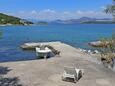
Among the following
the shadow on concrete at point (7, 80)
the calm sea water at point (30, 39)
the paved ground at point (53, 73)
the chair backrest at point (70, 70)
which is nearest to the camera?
the shadow on concrete at point (7, 80)

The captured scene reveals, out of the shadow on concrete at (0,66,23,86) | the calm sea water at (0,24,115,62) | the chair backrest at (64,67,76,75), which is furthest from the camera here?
the calm sea water at (0,24,115,62)

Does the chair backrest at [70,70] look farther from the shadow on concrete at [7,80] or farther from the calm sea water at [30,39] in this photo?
the calm sea water at [30,39]

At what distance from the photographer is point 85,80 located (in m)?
14.7

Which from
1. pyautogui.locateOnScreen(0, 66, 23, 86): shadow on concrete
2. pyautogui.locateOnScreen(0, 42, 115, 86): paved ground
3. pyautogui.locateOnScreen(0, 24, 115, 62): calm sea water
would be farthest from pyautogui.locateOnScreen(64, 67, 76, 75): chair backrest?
pyautogui.locateOnScreen(0, 24, 115, 62): calm sea water

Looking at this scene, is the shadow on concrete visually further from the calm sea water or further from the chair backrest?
the calm sea water

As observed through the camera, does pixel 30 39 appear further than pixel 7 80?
Yes

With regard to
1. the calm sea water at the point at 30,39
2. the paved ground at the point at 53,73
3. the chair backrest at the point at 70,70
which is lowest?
the calm sea water at the point at 30,39

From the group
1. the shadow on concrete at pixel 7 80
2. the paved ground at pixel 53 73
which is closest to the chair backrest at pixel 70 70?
the paved ground at pixel 53 73

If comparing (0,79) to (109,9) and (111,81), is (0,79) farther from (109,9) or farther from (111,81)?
(109,9)

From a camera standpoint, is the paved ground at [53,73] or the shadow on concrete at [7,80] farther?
the paved ground at [53,73]

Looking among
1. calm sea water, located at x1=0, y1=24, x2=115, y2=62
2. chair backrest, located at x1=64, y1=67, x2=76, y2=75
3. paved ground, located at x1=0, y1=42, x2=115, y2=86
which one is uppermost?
chair backrest, located at x1=64, y1=67, x2=76, y2=75

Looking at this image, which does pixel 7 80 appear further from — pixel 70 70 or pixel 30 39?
pixel 30 39

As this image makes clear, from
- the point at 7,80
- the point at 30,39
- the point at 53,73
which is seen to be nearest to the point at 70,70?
the point at 53,73

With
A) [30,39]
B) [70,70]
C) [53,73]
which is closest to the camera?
[70,70]
